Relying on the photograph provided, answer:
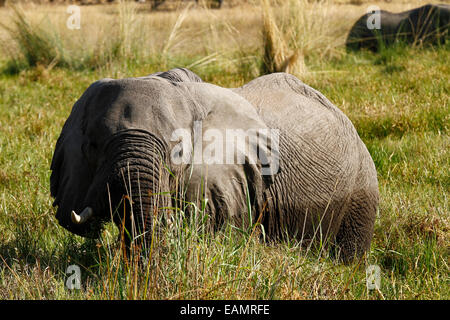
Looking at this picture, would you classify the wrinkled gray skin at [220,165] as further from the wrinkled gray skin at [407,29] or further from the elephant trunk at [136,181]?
the wrinkled gray skin at [407,29]

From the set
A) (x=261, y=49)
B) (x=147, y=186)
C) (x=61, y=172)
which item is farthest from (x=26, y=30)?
(x=147, y=186)

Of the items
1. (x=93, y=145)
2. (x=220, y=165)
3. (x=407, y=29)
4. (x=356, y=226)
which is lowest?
(x=356, y=226)

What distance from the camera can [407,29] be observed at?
10797mm

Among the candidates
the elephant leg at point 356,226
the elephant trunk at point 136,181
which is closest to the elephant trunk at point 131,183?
the elephant trunk at point 136,181

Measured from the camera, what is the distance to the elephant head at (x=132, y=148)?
9.88ft

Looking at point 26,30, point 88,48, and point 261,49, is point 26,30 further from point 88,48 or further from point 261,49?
point 261,49

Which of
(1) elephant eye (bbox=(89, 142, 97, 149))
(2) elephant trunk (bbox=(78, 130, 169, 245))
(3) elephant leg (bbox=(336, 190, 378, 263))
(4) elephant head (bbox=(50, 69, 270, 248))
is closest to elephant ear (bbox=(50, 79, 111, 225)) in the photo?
(4) elephant head (bbox=(50, 69, 270, 248))

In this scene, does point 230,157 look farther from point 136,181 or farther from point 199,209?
point 136,181

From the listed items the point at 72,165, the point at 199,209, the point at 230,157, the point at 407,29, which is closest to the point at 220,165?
the point at 230,157

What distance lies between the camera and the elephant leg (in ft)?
13.5

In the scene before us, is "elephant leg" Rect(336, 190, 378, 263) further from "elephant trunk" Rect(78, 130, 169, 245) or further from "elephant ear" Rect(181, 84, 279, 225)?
"elephant trunk" Rect(78, 130, 169, 245)

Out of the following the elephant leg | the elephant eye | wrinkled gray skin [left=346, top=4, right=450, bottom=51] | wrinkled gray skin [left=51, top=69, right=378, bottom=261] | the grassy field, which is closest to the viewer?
the grassy field

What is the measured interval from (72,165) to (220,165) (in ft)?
2.69
